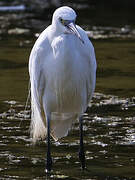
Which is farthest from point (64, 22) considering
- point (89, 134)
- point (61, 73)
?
point (89, 134)

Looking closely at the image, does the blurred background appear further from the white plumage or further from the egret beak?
the egret beak

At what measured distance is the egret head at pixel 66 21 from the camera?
5.47 m

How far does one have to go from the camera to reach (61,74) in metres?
5.82

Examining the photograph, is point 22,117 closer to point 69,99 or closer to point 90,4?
point 69,99

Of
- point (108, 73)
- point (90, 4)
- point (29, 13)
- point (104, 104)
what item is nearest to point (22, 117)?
point (104, 104)

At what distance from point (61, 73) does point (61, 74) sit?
1cm

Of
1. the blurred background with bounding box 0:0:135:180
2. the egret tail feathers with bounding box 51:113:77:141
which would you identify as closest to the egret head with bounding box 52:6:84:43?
the egret tail feathers with bounding box 51:113:77:141

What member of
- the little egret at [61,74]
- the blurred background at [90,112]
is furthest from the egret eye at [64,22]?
the blurred background at [90,112]

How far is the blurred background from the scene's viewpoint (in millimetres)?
6025

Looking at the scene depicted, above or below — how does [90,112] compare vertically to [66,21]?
below

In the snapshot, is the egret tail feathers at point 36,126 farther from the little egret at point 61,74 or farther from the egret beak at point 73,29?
the egret beak at point 73,29

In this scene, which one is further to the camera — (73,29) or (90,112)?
(90,112)

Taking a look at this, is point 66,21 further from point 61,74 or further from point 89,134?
point 89,134

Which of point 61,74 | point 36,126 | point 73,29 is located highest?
point 73,29
